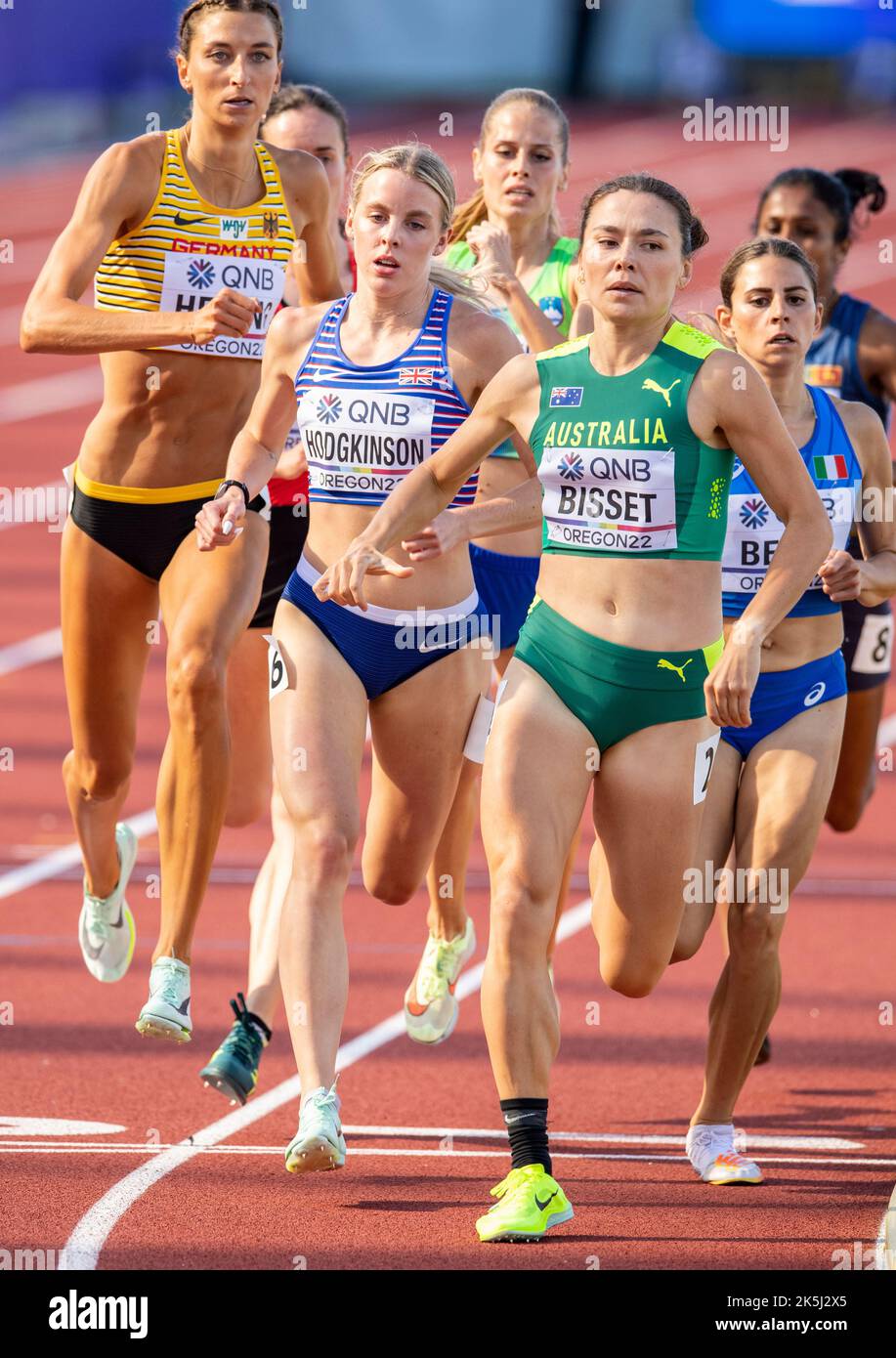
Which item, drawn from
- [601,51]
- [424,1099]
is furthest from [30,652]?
[601,51]

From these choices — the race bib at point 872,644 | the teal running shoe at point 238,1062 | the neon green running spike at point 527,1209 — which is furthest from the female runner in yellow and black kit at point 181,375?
the race bib at point 872,644

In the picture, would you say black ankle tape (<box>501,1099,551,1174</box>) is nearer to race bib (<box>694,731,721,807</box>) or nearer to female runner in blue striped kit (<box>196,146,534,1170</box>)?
female runner in blue striped kit (<box>196,146,534,1170</box>)

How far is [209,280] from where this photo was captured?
6527mm

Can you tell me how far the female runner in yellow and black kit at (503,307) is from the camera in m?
7.28

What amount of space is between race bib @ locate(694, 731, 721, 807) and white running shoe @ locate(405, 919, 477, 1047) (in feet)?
6.50

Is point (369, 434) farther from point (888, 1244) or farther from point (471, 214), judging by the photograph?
point (888, 1244)

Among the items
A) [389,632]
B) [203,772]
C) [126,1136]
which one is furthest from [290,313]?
[126,1136]

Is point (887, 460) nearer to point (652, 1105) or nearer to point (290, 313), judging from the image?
point (290, 313)

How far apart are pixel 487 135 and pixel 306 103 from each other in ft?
2.18

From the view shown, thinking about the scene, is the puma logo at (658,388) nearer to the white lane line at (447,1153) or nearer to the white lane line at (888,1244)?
the white lane line at (888,1244)

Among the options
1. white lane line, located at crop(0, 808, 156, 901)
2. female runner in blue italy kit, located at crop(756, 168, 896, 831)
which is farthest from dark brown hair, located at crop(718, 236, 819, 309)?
white lane line, located at crop(0, 808, 156, 901)

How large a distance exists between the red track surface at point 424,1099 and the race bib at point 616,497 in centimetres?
132

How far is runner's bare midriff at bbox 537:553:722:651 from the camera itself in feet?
18.0

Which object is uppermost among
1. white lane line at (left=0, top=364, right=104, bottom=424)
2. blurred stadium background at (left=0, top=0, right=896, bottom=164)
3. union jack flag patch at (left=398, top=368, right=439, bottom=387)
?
blurred stadium background at (left=0, top=0, right=896, bottom=164)
